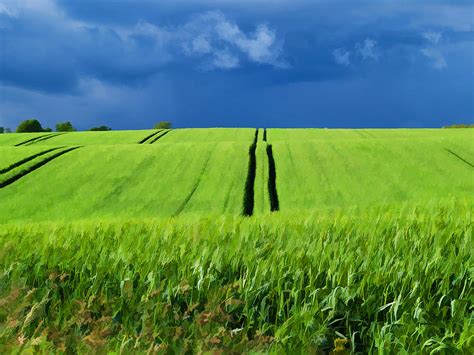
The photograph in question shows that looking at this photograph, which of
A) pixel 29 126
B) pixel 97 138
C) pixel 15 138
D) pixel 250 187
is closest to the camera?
pixel 250 187

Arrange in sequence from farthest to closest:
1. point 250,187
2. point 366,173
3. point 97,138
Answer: point 97,138
point 366,173
point 250,187

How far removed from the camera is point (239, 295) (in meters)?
4.15

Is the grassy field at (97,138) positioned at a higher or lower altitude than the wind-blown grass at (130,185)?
higher

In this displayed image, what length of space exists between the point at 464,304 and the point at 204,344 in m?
2.27

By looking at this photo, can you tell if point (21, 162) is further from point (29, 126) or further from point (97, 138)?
point (29, 126)

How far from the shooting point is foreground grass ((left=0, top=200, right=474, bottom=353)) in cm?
351

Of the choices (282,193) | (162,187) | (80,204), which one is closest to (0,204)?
(80,204)

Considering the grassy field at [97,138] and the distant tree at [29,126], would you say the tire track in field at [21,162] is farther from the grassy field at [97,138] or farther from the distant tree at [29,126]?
the distant tree at [29,126]

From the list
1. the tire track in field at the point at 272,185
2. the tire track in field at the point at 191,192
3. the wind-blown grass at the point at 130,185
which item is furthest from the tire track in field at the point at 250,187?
the tire track in field at the point at 191,192

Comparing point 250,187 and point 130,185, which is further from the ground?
point 130,185

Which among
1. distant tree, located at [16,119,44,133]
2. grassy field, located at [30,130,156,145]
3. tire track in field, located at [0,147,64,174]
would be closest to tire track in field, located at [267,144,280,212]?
tire track in field, located at [0,147,64,174]

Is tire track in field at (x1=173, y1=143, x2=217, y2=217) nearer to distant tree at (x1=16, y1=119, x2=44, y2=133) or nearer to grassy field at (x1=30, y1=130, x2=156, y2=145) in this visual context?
grassy field at (x1=30, y1=130, x2=156, y2=145)

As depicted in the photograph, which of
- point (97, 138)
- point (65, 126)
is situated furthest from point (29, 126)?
point (97, 138)

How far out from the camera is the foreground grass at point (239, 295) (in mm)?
3508
